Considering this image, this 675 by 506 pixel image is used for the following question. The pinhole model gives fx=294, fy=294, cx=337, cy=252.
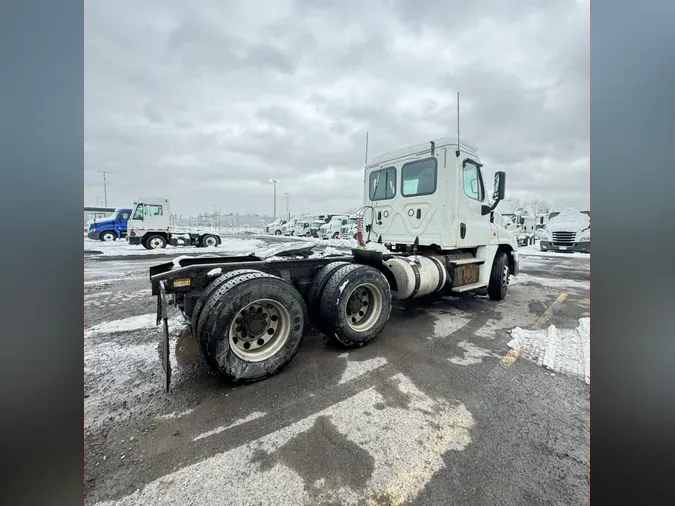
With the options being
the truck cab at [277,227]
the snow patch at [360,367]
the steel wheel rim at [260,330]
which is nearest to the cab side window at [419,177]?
the snow patch at [360,367]

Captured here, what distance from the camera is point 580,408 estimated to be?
101 inches

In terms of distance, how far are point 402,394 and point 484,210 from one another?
4480mm

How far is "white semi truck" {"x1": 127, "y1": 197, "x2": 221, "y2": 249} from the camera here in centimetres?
1827

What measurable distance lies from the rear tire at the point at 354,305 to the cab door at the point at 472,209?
89.9 inches

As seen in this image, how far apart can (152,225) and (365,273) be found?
62.9ft

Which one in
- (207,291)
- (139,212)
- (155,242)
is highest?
(139,212)

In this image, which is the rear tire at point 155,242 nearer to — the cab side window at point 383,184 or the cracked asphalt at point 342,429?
the cracked asphalt at point 342,429

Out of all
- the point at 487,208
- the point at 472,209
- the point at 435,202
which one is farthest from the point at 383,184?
the point at 487,208

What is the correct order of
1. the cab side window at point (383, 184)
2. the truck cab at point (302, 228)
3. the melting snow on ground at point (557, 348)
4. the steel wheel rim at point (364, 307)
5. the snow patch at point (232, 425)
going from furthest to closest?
the truck cab at point (302, 228)
the cab side window at point (383, 184)
the steel wheel rim at point (364, 307)
the melting snow on ground at point (557, 348)
the snow patch at point (232, 425)

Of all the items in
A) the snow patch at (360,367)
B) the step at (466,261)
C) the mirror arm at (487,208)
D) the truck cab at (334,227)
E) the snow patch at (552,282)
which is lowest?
the snow patch at (360,367)

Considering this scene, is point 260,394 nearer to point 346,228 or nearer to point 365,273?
point 365,273

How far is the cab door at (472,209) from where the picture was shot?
5332mm

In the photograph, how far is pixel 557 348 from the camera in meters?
3.83
